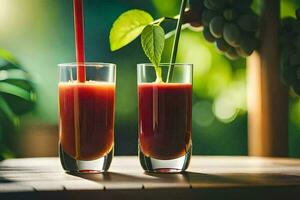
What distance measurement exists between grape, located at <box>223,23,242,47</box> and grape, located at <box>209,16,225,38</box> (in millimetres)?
13

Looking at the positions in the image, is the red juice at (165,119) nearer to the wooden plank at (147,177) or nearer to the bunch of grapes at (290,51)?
the wooden plank at (147,177)

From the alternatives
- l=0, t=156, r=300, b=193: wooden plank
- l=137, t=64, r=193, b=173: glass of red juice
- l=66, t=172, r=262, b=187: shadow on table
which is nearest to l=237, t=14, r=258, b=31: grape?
l=0, t=156, r=300, b=193: wooden plank

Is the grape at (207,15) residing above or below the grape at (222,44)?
above

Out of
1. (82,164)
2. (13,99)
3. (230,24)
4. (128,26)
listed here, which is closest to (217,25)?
(230,24)

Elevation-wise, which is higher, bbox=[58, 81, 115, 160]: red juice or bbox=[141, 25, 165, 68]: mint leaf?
bbox=[141, 25, 165, 68]: mint leaf

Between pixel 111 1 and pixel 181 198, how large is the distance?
1.22 m

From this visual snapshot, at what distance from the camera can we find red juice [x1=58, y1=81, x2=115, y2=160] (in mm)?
1123

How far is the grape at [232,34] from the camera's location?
5.26ft

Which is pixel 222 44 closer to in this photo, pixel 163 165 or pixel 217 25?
pixel 217 25

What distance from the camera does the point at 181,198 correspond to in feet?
3.06

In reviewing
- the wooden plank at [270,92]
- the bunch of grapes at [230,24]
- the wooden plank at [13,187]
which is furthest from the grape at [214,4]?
the wooden plank at [13,187]

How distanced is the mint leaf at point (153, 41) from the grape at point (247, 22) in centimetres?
55

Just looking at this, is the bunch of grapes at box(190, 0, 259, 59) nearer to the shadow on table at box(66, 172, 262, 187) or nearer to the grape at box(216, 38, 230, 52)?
the grape at box(216, 38, 230, 52)

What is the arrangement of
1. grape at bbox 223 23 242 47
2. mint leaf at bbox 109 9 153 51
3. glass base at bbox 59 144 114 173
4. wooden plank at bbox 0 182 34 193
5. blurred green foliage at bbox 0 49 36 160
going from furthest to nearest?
blurred green foliage at bbox 0 49 36 160 → grape at bbox 223 23 242 47 → mint leaf at bbox 109 9 153 51 → glass base at bbox 59 144 114 173 → wooden plank at bbox 0 182 34 193
